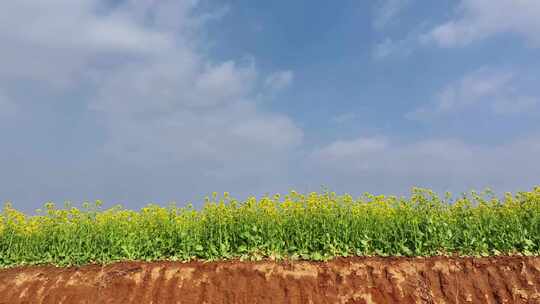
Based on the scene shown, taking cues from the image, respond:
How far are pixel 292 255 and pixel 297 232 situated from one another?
0.53 meters

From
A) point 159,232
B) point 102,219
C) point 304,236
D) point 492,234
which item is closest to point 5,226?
point 102,219

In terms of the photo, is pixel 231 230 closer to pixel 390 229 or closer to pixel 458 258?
pixel 390 229

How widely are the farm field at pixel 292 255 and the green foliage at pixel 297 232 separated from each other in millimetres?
29

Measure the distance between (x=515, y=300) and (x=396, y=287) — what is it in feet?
8.23

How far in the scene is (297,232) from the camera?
36.9ft

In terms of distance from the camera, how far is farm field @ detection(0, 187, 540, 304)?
10.5 m

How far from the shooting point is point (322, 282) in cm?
1038

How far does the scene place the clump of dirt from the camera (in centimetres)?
1032

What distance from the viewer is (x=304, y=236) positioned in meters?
11.3

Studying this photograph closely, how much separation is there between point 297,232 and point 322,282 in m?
1.30

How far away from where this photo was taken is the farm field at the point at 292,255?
1047cm

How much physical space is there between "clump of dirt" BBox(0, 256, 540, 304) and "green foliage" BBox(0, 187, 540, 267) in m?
0.39

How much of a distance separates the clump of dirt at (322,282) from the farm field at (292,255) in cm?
2

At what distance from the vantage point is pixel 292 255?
10977 millimetres
